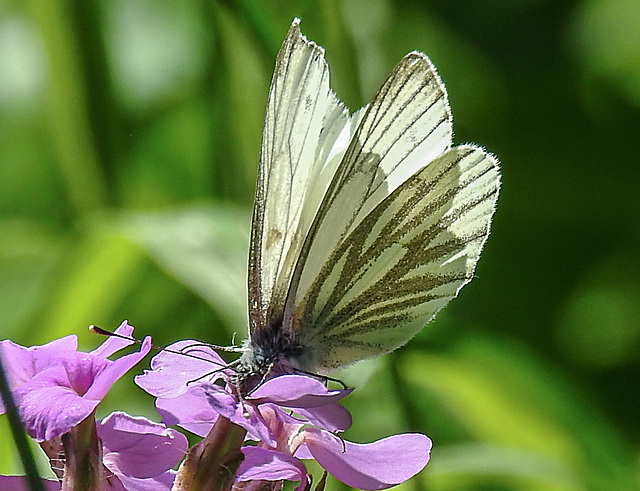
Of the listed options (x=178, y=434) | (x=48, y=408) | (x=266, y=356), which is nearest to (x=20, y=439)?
(x=48, y=408)

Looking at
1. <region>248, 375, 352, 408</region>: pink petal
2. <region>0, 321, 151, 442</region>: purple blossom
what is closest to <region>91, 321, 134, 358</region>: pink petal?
<region>0, 321, 151, 442</region>: purple blossom

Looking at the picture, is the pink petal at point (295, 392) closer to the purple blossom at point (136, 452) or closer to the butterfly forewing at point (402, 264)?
the purple blossom at point (136, 452)

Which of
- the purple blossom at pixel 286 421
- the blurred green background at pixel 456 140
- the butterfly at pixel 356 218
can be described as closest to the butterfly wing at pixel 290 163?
the butterfly at pixel 356 218

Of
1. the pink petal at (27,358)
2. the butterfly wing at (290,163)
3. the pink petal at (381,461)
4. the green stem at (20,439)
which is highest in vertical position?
the butterfly wing at (290,163)

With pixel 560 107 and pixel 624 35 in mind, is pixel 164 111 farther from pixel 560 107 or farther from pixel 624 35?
pixel 624 35

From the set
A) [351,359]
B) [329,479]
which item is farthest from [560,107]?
[351,359]

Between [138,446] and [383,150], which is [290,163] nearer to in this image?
[383,150]
